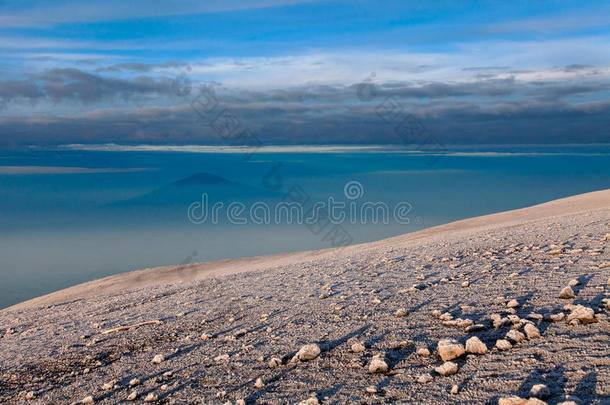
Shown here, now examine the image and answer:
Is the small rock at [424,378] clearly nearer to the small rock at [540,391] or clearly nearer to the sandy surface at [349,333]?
the sandy surface at [349,333]

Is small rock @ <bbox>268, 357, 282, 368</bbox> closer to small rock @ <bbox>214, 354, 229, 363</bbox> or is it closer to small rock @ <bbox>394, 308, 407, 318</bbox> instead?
small rock @ <bbox>214, 354, 229, 363</bbox>

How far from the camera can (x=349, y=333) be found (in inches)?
246

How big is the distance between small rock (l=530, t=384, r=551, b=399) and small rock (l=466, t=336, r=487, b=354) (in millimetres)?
942

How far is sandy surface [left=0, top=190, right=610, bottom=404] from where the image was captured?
14.8 ft

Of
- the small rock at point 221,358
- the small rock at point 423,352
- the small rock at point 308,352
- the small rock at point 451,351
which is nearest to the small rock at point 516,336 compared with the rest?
the small rock at point 451,351

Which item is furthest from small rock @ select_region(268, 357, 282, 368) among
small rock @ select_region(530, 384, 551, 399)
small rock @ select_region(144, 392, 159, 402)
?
small rock @ select_region(530, 384, 551, 399)

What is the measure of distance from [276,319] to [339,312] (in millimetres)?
967

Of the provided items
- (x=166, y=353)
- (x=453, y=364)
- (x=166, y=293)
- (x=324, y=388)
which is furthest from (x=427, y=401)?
(x=166, y=293)

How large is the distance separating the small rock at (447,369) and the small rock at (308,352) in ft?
4.72

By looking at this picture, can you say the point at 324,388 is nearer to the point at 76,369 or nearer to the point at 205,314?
the point at 76,369

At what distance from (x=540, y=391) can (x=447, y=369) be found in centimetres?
88

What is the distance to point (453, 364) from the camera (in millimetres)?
4566

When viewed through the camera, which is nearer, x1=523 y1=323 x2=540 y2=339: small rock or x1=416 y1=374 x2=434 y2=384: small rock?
x1=416 y1=374 x2=434 y2=384: small rock

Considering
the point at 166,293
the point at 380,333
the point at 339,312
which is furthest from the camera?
the point at 166,293
